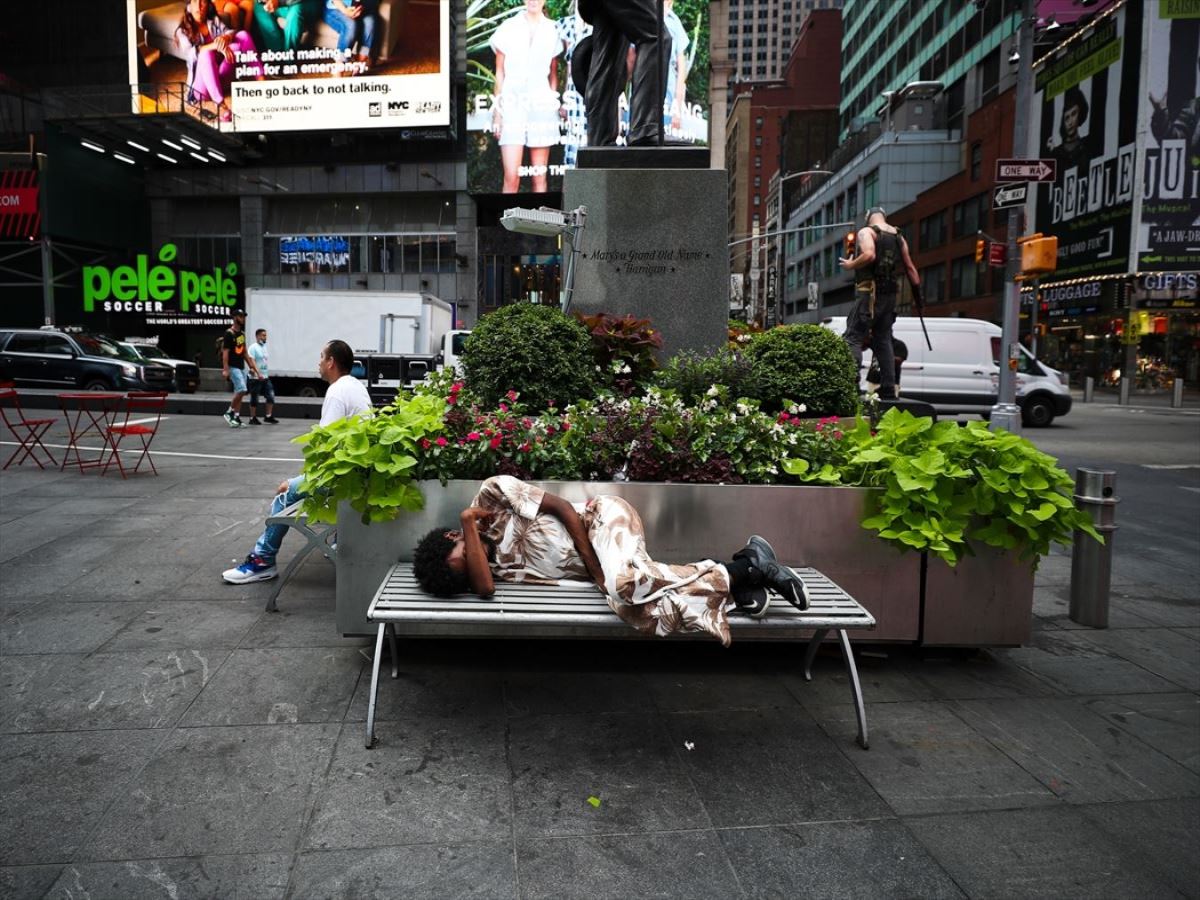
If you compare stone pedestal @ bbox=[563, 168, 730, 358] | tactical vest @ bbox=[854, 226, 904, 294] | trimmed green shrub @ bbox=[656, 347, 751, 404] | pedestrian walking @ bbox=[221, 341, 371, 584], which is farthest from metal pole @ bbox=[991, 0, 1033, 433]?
pedestrian walking @ bbox=[221, 341, 371, 584]

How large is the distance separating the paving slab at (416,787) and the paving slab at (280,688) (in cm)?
31

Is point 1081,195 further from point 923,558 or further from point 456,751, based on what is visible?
point 456,751

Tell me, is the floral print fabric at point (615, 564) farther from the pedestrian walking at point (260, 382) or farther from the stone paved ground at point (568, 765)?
the pedestrian walking at point (260, 382)

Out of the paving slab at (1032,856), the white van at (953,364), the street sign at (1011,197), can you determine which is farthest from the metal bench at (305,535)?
the white van at (953,364)

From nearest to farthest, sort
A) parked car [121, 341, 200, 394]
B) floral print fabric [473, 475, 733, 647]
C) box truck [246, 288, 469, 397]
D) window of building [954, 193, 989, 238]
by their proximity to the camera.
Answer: floral print fabric [473, 475, 733, 647], parked car [121, 341, 200, 394], box truck [246, 288, 469, 397], window of building [954, 193, 989, 238]

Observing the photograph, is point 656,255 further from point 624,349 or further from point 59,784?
point 59,784

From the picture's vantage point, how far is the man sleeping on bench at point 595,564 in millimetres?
3400

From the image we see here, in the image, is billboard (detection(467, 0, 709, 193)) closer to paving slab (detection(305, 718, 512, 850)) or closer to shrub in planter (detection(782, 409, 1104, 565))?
shrub in planter (detection(782, 409, 1104, 565))

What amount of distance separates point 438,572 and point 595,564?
74 centimetres

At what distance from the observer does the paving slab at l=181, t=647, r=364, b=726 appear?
365 cm

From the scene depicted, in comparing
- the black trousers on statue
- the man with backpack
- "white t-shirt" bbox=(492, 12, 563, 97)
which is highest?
"white t-shirt" bbox=(492, 12, 563, 97)

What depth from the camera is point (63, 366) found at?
75.5ft

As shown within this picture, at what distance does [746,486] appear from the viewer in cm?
423

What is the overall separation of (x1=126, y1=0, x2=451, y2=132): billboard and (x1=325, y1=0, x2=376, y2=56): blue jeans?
5 centimetres
